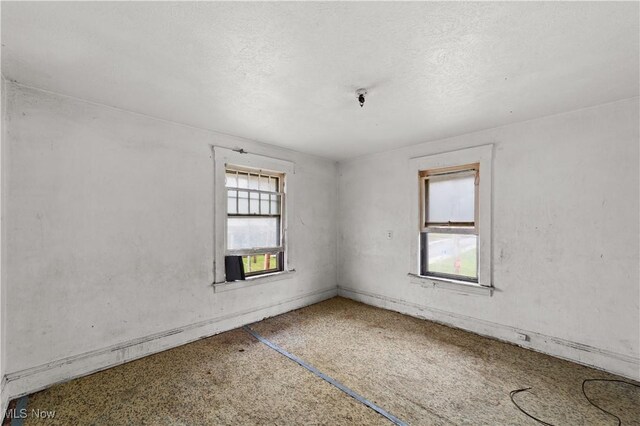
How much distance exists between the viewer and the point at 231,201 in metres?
3.69

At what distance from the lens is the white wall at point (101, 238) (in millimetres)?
2268

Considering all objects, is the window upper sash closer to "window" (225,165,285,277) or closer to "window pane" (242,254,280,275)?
"window" (225,165,285,277)

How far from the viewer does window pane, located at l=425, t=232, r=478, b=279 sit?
360cm

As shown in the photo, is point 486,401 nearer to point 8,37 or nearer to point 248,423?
point 248,423

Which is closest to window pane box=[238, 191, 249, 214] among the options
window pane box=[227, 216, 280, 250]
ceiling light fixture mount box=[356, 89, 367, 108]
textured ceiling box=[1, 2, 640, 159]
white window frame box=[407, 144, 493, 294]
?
window pane box=[227, 216, 280, 250]

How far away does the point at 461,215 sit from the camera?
367 centimetres

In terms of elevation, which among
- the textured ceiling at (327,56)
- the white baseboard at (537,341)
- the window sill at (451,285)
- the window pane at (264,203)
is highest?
the textured ceiling at (327,56)

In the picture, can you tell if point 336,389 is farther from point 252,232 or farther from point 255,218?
point 255,218

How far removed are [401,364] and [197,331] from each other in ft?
7.76

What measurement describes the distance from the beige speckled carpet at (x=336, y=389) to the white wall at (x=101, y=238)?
0.28 meters

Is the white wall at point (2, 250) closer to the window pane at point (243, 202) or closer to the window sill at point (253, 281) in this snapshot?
the window sill at point (253, 281)

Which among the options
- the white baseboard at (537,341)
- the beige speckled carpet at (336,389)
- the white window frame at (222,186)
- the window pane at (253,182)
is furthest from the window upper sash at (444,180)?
the window pane at (253,182)

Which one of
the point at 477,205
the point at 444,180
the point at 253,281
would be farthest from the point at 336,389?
the point at 444,180

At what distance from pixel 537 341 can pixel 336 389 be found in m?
2.36
